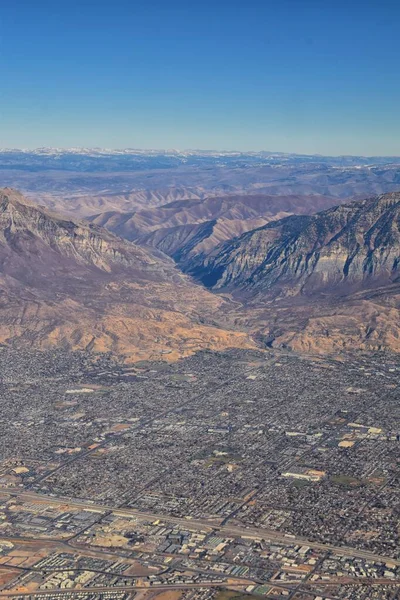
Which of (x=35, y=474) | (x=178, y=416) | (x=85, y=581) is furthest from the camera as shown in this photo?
(x=178, y=416)

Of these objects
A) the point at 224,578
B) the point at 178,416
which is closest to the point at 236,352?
the point at 178,416

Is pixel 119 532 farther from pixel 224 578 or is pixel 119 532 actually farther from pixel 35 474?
pixel 35 474

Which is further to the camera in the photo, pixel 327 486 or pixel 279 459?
pixel 279 459

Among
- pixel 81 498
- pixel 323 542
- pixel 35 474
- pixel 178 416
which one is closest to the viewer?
pixel 323 542

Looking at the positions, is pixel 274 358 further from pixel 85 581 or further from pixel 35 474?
pixel 85 581

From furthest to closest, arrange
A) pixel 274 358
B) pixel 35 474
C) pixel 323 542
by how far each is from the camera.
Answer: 1. pixel 274 358
2. pixel 35 474
3. pixel 323 542

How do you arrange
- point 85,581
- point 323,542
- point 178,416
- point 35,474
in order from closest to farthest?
1. point 85,581
2. point 323,542
3. point 35,474
4. point 178,416

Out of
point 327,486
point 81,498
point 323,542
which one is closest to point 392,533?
point 323,542

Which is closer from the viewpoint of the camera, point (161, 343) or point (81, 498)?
point (81, 498)
